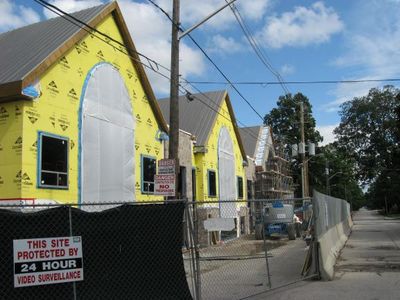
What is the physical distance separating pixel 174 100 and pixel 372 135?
76.2 m

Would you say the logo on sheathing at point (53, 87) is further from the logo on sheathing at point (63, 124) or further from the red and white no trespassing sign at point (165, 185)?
the red and white no trespassing sign at point (165, 185)

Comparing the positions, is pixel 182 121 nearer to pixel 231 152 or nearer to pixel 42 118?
pixel 231 152

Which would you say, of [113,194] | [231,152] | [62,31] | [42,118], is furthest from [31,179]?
[231,152]

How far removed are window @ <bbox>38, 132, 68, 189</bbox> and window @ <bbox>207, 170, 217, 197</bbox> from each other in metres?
13.4

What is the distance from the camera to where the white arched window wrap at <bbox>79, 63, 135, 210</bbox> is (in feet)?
51.9

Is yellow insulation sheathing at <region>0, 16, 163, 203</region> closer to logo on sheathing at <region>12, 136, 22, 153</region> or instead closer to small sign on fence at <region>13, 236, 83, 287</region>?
logo on sheathing at <region>12, 136, 22, 153</region>

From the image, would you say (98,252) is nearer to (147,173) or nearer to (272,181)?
(147,173)

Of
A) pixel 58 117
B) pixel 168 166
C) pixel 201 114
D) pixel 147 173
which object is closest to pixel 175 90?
pixel 168 166

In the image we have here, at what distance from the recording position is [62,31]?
16.3 metres

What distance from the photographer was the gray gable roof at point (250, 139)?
44.3m

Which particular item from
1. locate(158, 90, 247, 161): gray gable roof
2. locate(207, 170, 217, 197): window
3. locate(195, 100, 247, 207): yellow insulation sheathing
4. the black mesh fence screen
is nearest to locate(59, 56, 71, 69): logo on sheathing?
the black mesh fence screen

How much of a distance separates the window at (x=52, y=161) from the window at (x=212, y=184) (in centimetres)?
1337

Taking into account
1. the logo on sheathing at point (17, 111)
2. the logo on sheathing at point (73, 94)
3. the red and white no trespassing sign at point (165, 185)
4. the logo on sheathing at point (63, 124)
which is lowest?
the red and white no trespassing sign at point (165, 185)

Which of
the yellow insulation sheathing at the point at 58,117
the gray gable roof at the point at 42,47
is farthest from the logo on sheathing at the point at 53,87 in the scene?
the gray gable roof at the point at 42,47
